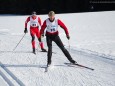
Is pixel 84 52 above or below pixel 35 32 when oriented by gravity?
below

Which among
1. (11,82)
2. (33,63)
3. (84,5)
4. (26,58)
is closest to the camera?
(11,82)

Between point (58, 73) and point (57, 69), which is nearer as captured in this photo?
point (58, 73)

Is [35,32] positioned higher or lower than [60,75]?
higher

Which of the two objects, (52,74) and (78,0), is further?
(78,0)

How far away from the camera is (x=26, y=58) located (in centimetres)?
955

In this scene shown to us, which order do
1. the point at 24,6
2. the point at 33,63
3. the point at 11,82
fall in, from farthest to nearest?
Answer: 1. the point at 24,6
2. the point at 33,63
3. the point at 11,82

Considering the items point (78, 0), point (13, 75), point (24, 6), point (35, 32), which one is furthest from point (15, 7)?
point (13, 75)

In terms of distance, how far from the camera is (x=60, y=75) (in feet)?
23.6

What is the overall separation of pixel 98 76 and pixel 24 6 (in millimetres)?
40561

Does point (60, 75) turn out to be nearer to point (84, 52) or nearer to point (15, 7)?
point (84, 52)

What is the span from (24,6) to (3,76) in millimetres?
39997

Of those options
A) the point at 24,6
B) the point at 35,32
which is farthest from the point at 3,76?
the point at 24,6

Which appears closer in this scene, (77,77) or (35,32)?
(77,77)

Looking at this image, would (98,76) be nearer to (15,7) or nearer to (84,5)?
(84,5)
